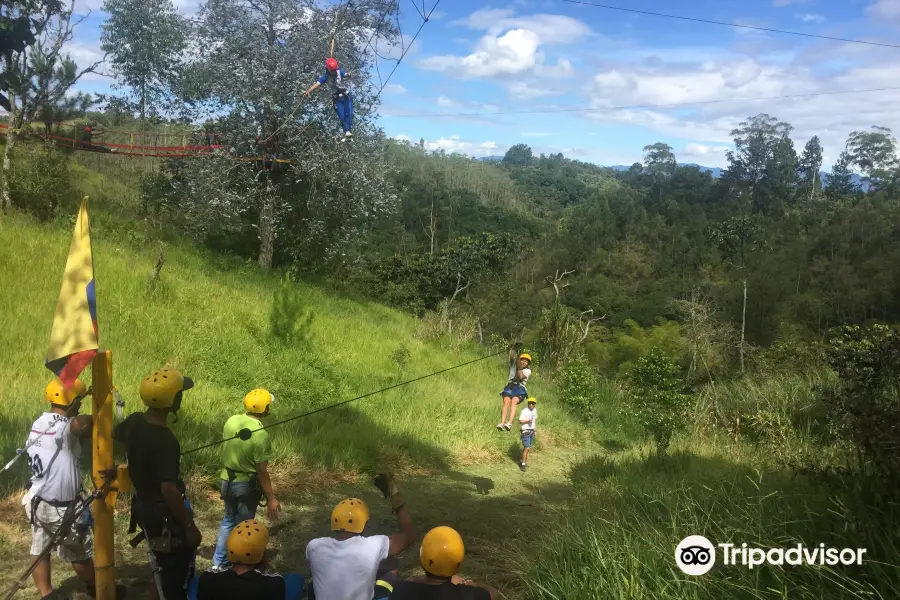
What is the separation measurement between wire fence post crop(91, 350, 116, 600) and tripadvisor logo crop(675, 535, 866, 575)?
3038 mm

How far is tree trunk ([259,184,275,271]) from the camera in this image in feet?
59.7

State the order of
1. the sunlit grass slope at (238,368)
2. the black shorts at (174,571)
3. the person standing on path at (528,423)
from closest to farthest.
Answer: the black shorts at (174,571), the sunlit grass slope at (238,368), the person standing on path at (528,423)

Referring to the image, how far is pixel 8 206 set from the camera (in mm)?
13281

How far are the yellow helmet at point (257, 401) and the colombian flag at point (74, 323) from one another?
1418 mm

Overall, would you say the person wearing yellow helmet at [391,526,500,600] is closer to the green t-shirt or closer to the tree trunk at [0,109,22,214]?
the green t-shirt

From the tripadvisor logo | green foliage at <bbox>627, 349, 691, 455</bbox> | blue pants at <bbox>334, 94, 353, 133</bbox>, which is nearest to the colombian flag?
the tripadvisor logo

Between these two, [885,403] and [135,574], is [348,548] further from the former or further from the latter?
[885,403]

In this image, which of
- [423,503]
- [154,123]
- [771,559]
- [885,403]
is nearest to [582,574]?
[771,559]

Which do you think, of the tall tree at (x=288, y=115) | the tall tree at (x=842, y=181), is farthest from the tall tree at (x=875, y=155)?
the tall tree at (x=288, y=115)

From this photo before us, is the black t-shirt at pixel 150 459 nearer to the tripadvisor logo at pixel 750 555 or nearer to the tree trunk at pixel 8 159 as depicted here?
the tripadvisor logo at pixel 750 555

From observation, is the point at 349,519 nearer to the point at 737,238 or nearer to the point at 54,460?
the point at 54,460

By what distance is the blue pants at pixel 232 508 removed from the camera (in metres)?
4.28

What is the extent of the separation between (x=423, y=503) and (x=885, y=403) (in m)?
4.34

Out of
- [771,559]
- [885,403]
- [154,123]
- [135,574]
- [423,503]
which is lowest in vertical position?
[423,503]
